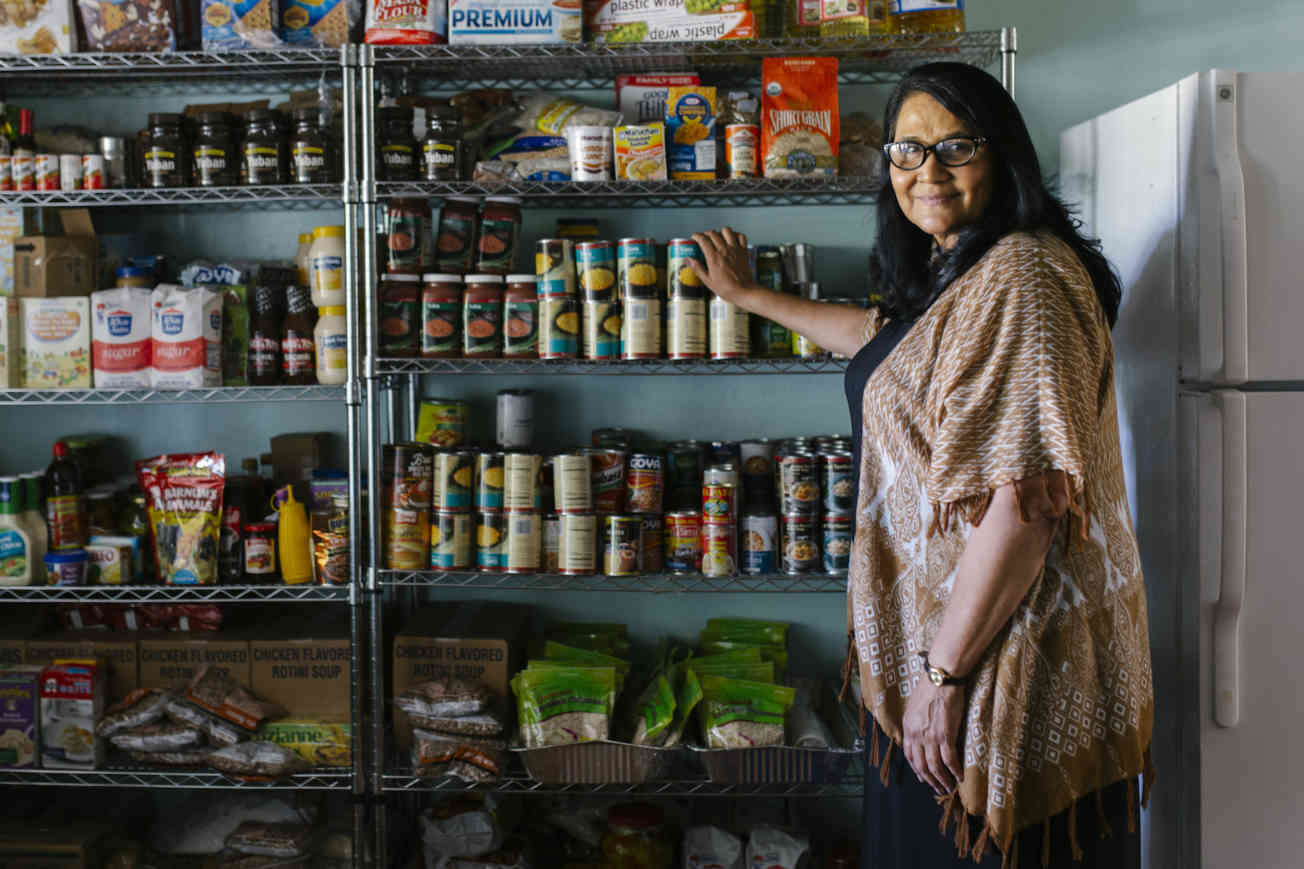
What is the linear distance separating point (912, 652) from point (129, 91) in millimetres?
2295

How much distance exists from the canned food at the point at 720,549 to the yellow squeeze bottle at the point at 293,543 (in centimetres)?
90

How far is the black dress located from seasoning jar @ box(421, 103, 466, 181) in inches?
40.3

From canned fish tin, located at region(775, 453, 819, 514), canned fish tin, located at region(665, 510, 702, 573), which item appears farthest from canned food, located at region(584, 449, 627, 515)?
canned fish tin, located at region(775, 453, 819, 514)

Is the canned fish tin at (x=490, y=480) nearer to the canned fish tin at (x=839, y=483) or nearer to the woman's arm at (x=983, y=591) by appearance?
the canned fish tin at (x=839, y=483)

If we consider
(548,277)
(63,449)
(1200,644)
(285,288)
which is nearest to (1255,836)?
(1200,644)

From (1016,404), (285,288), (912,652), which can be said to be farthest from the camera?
(285,288)

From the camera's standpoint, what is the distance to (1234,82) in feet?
5.81

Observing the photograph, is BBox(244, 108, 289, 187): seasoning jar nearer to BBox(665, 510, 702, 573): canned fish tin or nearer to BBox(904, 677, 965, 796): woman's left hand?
BBox(665, 510, 702, 573): canned fish tin

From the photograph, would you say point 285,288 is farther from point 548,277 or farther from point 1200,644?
point 1200,644

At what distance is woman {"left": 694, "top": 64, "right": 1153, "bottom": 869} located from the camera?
131 centimetres

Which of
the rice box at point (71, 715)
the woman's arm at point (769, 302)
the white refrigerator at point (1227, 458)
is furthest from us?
the rice box at point (71, 715)

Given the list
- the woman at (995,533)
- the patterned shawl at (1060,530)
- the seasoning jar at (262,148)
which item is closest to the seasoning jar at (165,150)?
the seasoning jar at (262,148)

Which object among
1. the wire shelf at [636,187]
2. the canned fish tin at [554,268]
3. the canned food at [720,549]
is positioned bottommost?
the canned food at [720,549]

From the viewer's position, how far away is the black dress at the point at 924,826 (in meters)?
1.40
